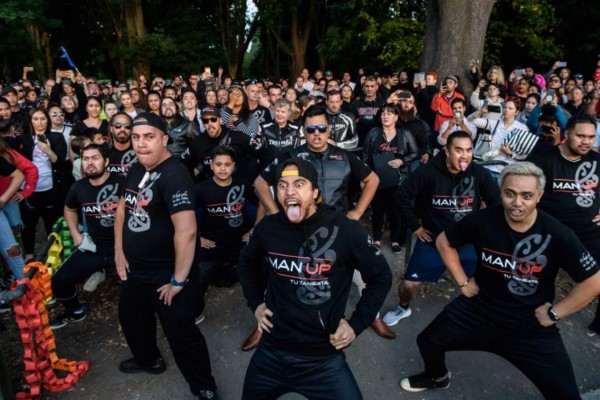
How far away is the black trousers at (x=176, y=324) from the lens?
3344mm

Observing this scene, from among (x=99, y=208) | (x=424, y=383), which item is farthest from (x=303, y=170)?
(x=99, y=208)

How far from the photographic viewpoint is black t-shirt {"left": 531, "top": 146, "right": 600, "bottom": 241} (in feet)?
14.6

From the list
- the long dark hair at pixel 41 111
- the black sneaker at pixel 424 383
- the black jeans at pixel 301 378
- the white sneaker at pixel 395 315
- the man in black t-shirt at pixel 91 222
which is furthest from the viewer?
the long dark hair at pixel 41 111

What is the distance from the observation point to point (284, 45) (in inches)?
965

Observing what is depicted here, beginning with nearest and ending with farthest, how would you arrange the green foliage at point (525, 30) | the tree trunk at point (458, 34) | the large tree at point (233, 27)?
1. the tree trunk at point (458, 34)
2. the green foliage at point (525, 30)
3. the large tree at point (233, 27)

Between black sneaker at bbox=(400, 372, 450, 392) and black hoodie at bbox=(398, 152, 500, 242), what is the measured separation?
1357 millimetres

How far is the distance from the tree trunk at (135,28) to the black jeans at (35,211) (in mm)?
18739

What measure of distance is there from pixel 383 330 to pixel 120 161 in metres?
3.73

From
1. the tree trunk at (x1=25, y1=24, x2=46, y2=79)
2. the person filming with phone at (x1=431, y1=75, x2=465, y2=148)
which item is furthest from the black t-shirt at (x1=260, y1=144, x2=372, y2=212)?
the tree trunk at (x1=25, y1=24, x2=46, y2=79)

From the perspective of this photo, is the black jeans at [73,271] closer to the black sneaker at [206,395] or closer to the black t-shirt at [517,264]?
the black sneaker at [206,395]

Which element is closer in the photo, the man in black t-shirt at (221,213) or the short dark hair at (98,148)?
the short dark hair at (98,148)

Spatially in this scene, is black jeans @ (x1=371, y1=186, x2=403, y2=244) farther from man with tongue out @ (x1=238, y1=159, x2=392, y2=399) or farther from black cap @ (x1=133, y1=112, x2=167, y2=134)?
black cap @ (x1=133, y1=112, x2=167, y2=134)

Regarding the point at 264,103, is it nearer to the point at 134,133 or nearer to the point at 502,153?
the point at 502,153

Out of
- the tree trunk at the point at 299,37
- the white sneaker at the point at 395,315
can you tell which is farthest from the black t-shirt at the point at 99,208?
the tree trunk at the point at 299,37
